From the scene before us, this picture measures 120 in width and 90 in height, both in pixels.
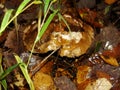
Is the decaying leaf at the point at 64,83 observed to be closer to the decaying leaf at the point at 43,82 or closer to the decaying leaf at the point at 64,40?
the decaying leaf at the point at 43,82

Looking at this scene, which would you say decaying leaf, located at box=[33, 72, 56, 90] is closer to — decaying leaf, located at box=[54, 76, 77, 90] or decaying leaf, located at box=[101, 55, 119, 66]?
decaying leaf, located at box=[54, 76, 77, 90]

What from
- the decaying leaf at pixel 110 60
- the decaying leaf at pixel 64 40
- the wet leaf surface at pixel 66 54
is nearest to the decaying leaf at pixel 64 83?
the wet leaf surface at pixel 66 54

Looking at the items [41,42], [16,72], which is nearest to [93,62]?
[41,42]

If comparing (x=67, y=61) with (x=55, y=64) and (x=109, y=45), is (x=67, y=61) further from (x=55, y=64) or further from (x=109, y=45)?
(x=109, y=45)

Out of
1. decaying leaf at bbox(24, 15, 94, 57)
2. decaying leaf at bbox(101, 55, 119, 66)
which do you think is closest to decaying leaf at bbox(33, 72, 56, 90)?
decaying leaf at bbox(24, 15, 94, 57)

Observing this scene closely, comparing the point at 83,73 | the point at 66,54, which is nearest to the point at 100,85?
the point at 83,73

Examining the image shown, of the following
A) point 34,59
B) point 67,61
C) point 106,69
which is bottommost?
point 106,69

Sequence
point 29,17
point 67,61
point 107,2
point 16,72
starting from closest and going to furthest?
point 16,72, point 67,61, point 29,17, point 107,2

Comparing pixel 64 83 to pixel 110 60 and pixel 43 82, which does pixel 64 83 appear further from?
pixel 110 60
